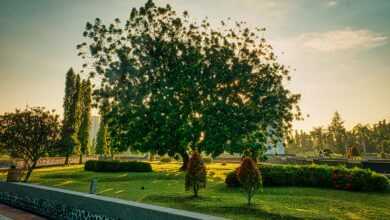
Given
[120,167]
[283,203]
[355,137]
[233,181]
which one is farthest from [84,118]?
[355,137]

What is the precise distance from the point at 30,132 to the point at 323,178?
2027cm

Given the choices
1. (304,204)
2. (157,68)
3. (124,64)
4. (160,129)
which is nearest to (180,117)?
(160,129)

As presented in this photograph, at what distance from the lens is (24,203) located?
1283 centimetres

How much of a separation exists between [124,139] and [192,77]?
8748mm

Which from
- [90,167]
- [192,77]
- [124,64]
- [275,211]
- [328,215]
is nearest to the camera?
[328,215]

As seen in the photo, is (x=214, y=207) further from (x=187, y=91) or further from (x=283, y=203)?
(x=187, y=91)

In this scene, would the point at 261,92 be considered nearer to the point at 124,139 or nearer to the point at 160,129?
the point at 160,129

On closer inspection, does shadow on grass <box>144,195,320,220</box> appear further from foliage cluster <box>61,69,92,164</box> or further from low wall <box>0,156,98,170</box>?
foliage cluster <box>61,69,92,164</box>

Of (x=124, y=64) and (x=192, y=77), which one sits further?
(x=124, y=64)

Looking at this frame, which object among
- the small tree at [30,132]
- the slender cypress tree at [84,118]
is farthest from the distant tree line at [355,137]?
the small tree at [30,132]

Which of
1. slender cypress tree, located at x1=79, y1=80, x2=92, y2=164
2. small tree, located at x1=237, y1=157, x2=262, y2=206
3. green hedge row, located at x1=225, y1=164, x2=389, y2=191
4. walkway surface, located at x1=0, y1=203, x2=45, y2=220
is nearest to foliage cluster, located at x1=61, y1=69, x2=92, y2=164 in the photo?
slender cypress tree, located at x1=79, y1=80, x2=92, y2=164

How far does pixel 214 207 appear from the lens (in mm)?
12453

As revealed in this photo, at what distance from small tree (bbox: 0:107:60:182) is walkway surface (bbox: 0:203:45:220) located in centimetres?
767

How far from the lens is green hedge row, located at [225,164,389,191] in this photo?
679 inches
